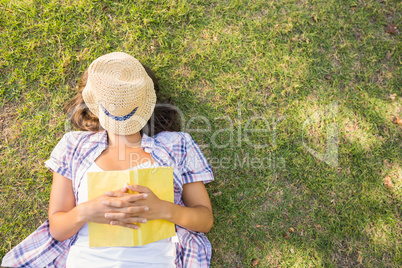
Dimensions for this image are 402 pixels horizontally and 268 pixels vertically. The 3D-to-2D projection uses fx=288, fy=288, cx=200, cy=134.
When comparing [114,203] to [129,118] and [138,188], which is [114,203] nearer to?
[138,188]

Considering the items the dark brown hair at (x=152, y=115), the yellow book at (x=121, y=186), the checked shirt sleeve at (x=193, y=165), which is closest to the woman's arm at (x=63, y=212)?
the yellow book at (x=121, y=186)

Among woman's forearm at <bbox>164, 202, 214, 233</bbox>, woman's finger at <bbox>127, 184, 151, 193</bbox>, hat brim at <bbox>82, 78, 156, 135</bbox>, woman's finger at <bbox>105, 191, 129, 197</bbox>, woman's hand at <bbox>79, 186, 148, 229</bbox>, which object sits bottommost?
woman's forearm at <bbox>164, 202, 214, 233</bbox>

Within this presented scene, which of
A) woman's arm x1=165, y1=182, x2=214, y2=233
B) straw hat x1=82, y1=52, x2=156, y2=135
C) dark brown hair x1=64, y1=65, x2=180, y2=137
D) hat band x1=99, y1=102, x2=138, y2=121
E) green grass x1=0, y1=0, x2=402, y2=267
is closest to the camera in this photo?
straw hat x1=82, y1=52, x2=156, y2=135

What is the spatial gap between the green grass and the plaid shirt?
1.56 feet

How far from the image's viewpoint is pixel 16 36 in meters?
3.24

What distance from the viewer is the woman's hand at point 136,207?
232cm

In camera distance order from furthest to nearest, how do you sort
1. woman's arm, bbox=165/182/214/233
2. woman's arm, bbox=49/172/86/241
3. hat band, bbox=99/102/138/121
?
woman's arm, bbox=165/182/214/233 < woman's arm, bbox=49/172/86/241 < hat band, bbox=99/102/138/121

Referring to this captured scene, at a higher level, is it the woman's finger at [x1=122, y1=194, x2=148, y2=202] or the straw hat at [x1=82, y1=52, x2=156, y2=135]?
the straw hat at [x1=82, y1=52, x2=156, y2=135]

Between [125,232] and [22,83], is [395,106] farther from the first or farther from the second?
[22,83]

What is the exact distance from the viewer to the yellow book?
2365mm

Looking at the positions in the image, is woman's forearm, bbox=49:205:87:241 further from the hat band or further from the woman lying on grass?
the hat band

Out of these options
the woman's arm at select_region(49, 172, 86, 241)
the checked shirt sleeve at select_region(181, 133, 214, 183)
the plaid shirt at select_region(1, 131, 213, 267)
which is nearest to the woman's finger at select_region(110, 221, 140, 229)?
the woman's arm at select_region(49, 172, 86, 241)

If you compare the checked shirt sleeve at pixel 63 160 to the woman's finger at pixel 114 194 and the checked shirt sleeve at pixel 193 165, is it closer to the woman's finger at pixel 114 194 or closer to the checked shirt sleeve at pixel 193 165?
the woman's finger at pixel 114 194

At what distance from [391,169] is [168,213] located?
263 cm
